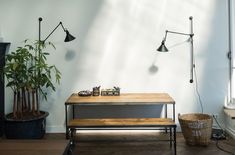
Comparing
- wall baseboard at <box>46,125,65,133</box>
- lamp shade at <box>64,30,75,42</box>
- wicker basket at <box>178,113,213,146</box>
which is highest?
lamp shade at <box>64,30,75,42</box>

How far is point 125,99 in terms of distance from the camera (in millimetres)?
3861

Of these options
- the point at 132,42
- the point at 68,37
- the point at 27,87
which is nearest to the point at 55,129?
the point at 27,87

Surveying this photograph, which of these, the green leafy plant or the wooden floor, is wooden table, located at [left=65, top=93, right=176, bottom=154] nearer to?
the wooden floor

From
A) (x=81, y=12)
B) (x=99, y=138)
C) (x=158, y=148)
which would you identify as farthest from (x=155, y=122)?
(x=81, y=12)

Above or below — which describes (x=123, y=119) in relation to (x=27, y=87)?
below

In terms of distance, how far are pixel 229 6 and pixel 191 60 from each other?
0.93 meters

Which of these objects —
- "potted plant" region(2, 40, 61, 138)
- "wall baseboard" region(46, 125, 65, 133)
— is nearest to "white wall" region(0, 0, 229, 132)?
"potted plant" region(2, 40, 61, 138)

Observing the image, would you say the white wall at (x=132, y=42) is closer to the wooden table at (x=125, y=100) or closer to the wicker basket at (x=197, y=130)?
the wooden table at (x=125, y=100)

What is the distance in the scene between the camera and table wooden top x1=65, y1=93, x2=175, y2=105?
3686mm

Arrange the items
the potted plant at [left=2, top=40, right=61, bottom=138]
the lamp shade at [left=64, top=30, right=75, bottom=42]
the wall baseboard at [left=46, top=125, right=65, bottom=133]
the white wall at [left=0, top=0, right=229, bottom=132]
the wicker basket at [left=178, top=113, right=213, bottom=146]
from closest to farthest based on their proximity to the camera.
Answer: the wicker basket at [left=178, top=113, right=213, bottom=146]
the potted plant at [left=2, top=40, right=61, bottom=138]
the lamp shade at [left=64, top=30, right=75, bottom=42]
the white wall at [left=0, top=0, right=229, bottom=132]
the wall baseboard at [left=46, top=125, right=65, bottom=133]

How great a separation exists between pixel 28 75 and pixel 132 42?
1.54 meters

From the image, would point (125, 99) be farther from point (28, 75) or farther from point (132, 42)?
point (28, 75)

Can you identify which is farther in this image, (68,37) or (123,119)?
(68,37)

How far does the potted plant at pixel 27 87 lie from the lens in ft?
12.5
